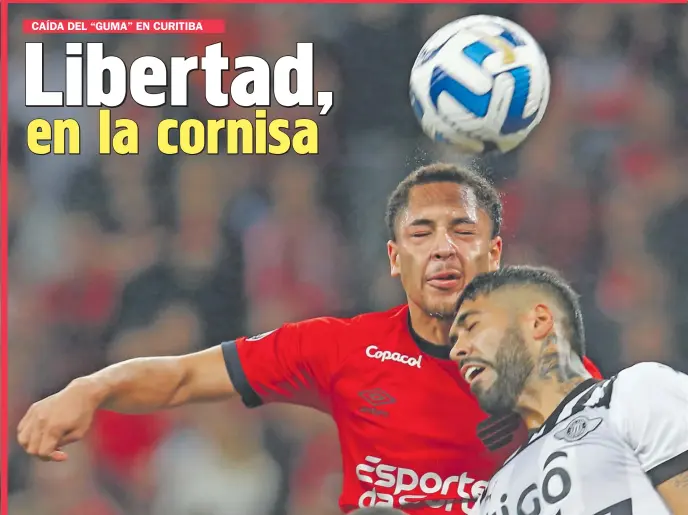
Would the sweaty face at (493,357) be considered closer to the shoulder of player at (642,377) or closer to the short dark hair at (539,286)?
the short dark hair at (539,286)

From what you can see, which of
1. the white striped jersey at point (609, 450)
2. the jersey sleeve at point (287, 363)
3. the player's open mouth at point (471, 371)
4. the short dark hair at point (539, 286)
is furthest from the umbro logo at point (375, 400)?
the white striped jersey at point (609, 450)

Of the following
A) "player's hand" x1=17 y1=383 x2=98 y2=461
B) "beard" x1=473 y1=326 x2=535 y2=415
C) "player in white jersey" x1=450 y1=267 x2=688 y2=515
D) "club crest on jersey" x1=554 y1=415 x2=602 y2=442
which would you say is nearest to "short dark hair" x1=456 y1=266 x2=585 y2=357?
"player in white jersey" x1=450 y1=267 x2=688 y2=515

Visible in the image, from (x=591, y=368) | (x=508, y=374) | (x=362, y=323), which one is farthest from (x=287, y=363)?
(x=591, y=368)

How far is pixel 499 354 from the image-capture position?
3.10 m

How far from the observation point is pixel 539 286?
321 cm

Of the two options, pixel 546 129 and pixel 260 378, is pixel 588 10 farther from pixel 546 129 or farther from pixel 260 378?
pixel 260 378

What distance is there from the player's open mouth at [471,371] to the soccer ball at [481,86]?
0.75 meters

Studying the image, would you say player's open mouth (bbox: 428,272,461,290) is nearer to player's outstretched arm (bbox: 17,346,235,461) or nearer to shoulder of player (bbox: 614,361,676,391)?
shoulder of player (bbox: 614,361,676,391)

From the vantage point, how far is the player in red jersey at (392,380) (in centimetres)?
318

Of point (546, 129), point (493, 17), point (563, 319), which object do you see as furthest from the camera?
point (546, 129)

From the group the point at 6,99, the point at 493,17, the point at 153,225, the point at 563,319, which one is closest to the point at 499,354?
the point at 563,319

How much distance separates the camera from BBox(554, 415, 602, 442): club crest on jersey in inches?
111

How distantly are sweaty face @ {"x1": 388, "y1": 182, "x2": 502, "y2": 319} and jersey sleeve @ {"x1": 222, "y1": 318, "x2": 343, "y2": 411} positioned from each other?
12.7 inches

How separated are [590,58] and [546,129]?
0.36 meters
